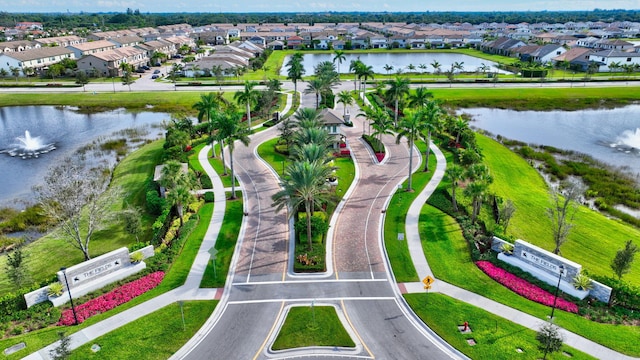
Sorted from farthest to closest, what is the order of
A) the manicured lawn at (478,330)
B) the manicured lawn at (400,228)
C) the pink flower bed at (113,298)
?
the manicured lawn at (400,228) → the pink flower bed at (113,298) → the manicured lawn at (478,330)

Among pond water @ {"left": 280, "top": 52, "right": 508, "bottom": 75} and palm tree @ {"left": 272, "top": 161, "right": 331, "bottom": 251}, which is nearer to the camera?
palm tree @ {"left": 272, "top": 161, "right": 331, "bottom": 251}

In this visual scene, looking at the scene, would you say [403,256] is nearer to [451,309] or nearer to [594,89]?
[451,309]

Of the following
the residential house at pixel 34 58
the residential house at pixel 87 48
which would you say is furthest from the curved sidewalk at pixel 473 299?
the residential house at pixel 87 48

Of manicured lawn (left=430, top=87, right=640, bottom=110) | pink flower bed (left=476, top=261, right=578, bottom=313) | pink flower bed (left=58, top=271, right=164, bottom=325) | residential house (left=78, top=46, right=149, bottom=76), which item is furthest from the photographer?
residential house (left=78, top=46, right=149, bottom=76)

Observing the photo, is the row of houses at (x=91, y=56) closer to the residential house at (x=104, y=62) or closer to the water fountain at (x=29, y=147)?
the residential house at (x=104, y=62)

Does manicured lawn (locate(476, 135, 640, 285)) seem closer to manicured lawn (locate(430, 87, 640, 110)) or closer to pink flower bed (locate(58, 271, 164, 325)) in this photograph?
pink flower bed (locate(58, 271, 164, 325))

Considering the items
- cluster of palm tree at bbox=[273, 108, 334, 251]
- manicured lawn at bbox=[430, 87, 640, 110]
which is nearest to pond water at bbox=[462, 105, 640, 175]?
manicured lawn at bbox=[430, 87, 640, 110]

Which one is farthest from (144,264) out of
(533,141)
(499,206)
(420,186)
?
(533,141)
